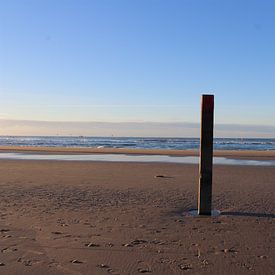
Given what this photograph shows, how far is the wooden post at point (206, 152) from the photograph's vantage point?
355 inches

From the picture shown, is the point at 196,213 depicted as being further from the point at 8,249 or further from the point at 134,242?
the point at 8,249

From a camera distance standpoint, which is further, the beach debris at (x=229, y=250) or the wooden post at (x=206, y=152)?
the wooden post at (x=206, y=152)

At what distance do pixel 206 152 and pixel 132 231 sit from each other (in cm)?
258

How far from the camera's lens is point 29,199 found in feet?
36.2

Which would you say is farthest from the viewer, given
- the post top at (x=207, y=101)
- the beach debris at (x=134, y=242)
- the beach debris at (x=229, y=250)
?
the post top at (x=207, y=101)

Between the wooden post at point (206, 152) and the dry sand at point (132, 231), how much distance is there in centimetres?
44

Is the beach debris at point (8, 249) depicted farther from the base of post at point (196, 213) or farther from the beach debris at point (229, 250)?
the base of post at point (196, 213)

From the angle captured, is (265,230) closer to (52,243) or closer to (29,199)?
(52,243)

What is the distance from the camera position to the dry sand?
562 cm

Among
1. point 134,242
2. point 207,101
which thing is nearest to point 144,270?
point 134,242

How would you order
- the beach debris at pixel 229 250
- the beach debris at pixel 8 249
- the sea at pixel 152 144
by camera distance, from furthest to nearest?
1. the sea at pixel 152 144
2. the beach debris at pixel 229 250
3. the beach debris at pixel 8 249

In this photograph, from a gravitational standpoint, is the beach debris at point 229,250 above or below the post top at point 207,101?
below

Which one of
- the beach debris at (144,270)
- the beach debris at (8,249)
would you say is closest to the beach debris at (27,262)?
the beach debris at (8,249)

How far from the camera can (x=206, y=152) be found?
9164mm
